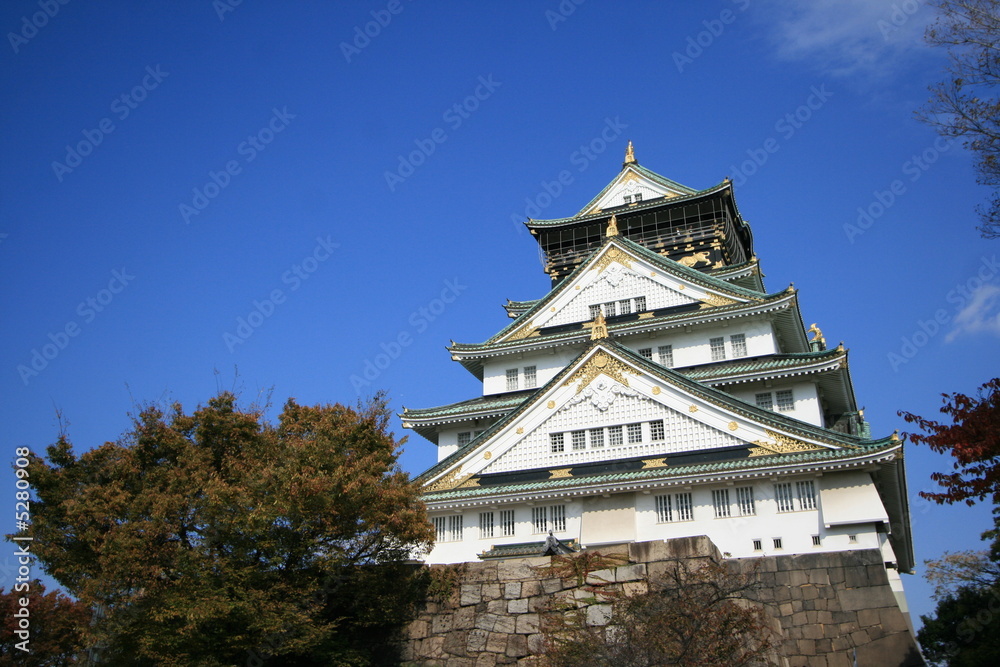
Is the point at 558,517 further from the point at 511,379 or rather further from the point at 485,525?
the point at 511,379

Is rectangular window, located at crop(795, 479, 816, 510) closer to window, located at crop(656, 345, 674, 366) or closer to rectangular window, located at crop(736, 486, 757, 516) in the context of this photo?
rectangular window, located at crop(736, 486, 757, 516)

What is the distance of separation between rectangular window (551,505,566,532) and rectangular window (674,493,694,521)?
12.1ft

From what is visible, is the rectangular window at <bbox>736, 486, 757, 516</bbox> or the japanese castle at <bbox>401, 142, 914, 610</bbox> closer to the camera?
the japanese castle at <bbox>401, 142, 914, 610</bbox>

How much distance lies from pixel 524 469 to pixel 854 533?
1058 cm

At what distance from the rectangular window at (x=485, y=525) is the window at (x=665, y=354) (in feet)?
33.6

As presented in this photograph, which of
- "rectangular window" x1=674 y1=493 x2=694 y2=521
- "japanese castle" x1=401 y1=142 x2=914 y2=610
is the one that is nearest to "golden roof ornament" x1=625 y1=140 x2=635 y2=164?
"japanese castle" x1=401 y1=142 x2=914 y2=610

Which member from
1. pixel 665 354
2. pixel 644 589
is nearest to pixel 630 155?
pixel 665 354

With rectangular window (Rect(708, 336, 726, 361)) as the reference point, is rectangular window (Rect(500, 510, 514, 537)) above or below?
below

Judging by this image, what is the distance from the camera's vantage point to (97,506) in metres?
17.2

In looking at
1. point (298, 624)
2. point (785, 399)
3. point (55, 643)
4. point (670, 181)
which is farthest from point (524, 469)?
point (670, 181)

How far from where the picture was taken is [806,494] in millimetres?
24797

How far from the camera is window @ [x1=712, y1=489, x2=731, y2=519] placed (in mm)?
25484

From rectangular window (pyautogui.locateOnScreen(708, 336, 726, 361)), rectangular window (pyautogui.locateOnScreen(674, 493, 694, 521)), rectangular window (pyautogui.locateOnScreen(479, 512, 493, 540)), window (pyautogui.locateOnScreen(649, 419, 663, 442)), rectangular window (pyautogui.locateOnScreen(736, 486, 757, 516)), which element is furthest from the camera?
rectangular window (pyautogui.locateOnScreen(708, 336, 726, 361))

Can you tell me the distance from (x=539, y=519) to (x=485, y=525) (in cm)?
193
